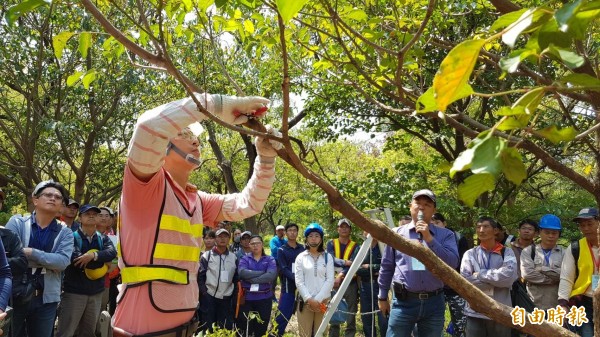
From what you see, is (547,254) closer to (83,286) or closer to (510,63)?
(83,286)

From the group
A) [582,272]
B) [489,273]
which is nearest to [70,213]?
→ [489,273]

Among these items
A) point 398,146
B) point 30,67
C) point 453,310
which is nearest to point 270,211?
point 398,146

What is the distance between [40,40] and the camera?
9141mm

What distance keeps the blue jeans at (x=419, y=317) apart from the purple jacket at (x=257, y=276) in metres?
2.80

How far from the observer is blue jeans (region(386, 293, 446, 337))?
4902 mm

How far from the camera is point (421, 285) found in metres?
4.84

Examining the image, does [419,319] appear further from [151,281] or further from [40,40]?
[40,40]

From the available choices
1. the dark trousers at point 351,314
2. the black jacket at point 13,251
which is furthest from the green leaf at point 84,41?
the dark trousers at point 351,314

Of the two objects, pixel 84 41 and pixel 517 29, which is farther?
pixel 84 41

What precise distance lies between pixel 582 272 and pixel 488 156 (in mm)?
5183

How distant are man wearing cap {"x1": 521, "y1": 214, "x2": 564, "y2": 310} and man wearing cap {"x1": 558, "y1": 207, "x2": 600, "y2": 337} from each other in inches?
12.3

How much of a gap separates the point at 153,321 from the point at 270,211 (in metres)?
31.5

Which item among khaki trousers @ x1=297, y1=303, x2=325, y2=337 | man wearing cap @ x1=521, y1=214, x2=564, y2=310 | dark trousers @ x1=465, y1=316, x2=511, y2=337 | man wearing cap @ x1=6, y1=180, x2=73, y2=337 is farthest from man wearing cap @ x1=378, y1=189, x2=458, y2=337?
man wearing cap @ x1=6, y1=180, x2=73, y2=337

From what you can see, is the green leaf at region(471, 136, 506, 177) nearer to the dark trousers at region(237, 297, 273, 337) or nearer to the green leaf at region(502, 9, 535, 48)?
the green leaf at region(502, 9, 535, 48)
